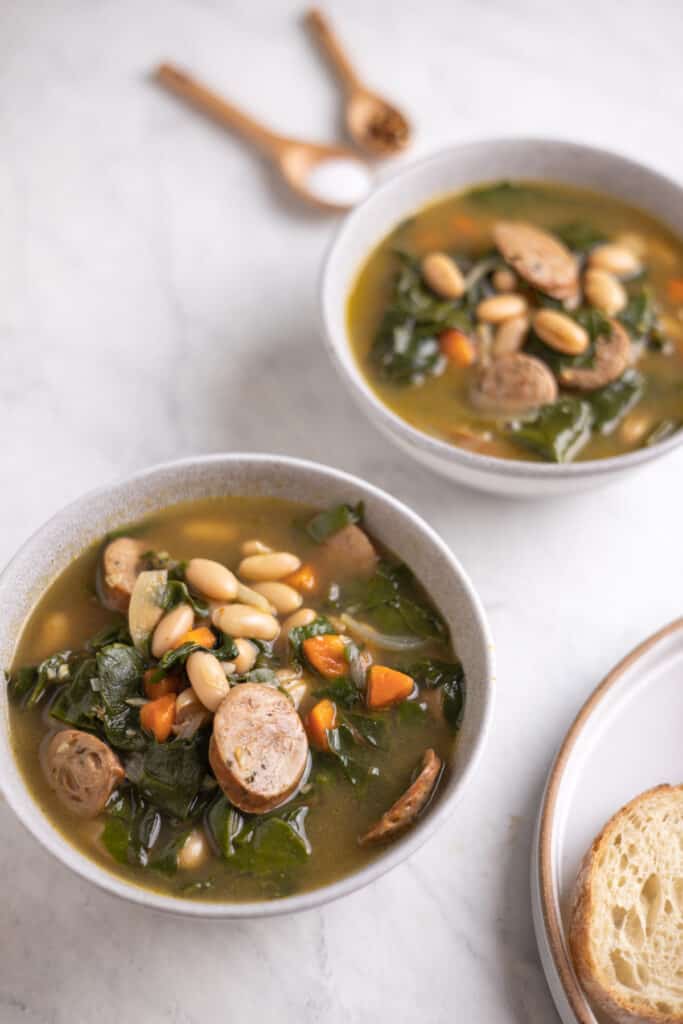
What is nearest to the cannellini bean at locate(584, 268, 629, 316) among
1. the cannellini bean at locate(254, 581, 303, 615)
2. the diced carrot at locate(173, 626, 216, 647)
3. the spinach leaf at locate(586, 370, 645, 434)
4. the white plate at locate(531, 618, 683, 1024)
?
the spinach leaf at locate(586, 370, 645, 434)

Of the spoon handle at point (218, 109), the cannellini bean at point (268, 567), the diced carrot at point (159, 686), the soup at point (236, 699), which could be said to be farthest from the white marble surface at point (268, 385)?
the cannellini bean at point (268, 567)

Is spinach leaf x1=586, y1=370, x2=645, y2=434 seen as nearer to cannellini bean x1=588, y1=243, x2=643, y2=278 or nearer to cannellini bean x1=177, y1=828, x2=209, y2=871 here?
cannellini bean x1=588, y1=243, x2=643, y2=278

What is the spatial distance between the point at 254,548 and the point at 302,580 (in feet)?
0.50

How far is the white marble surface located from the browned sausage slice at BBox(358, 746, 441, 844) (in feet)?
1.15

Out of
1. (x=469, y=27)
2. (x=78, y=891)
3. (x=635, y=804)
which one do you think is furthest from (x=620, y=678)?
(x=469, y=27)

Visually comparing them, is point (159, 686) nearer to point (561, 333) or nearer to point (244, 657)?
point (244, 657)

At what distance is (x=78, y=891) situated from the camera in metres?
2.61

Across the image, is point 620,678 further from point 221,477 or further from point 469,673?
point 221,477

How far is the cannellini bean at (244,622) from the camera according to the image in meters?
2.56

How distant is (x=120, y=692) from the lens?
8.15 ft

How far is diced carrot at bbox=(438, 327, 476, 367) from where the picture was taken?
Answer: 132 inches

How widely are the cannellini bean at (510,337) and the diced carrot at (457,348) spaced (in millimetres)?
76

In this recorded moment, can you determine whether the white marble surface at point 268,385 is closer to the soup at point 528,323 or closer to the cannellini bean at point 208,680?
the soup at point 528,323

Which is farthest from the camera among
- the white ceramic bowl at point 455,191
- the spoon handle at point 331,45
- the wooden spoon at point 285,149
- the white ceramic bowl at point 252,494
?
the spoon handle at point 331,45
